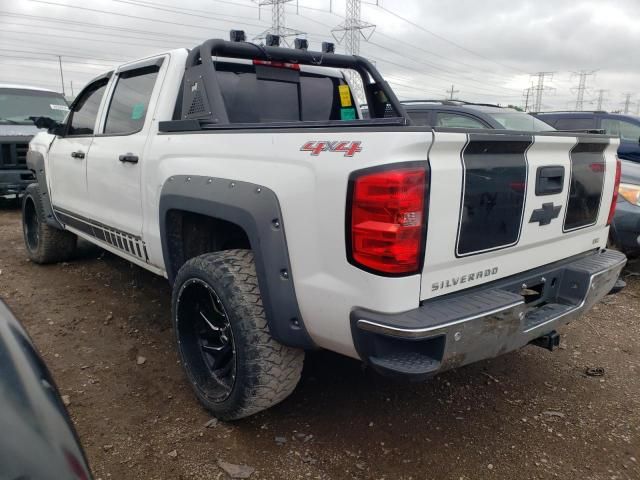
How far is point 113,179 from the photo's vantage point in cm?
357

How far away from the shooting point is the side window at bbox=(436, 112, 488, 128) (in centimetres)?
661

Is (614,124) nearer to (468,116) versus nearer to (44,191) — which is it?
(468,116)

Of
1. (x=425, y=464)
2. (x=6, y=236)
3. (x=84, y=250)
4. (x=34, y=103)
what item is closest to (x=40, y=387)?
(x=425, y=464)

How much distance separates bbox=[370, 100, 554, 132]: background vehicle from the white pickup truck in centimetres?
356

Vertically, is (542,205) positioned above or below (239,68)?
below

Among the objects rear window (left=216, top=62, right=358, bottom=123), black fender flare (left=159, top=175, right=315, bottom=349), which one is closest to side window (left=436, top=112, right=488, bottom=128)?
rear window (left=216, top=62, right=358, bottom=123)

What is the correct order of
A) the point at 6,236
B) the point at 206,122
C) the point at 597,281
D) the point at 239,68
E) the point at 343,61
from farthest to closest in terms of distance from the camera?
the point at 6,236 → the point at 343,61 → the point at 239,68 → the point at 206,122 → the point at 597,281

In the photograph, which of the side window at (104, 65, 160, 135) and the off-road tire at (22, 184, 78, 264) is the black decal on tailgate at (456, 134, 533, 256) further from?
the off-road tire at (22, 184, 78, 264)

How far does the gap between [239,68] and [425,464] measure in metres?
2.61

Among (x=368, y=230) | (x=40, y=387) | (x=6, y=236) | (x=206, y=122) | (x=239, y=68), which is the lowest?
(x=6, y=236)

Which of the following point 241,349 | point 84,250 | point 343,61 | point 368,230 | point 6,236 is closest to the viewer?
point 368,230

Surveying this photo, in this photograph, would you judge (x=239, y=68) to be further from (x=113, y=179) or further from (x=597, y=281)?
(x=597, y=281)

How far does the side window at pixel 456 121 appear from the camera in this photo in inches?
260

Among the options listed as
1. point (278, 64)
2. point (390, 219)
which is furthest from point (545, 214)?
point (278, 64)
